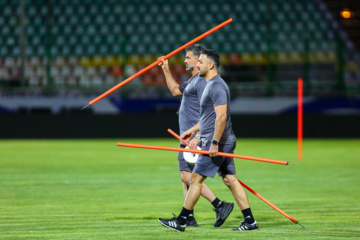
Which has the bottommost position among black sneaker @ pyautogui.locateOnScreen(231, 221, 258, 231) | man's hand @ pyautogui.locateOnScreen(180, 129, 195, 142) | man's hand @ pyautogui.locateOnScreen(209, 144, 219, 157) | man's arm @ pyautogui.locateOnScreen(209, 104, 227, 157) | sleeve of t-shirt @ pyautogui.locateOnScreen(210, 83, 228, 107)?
black sneaker @ pyautogui.locateOnScreen(231, 221, 258, 231)

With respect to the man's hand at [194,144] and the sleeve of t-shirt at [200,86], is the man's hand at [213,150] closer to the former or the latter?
the man's hand at [194,144]

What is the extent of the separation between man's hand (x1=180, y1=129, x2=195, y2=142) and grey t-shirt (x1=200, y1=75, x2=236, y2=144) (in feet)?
1.72

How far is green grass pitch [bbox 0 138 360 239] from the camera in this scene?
25.7 feet

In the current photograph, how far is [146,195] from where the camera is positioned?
11414 millimetres

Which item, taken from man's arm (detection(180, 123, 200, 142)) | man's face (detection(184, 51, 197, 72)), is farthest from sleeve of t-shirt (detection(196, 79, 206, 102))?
man's arm (detection(180, 123, 200, 142))

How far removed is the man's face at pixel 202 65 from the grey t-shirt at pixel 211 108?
13cm

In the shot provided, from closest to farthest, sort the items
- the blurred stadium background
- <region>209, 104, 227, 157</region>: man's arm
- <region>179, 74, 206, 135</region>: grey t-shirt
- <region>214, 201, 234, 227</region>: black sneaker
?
<region>209, 104, 227, 157</region>: man's arm → <region>214, 201, 234, 227</region>: black sneaker → <region>179, 74, 206, 135</region>: grey t-shirt → the blurred stadium background

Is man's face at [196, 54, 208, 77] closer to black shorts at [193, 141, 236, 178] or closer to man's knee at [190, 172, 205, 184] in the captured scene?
black shorts at [193, 141, 236, 178]

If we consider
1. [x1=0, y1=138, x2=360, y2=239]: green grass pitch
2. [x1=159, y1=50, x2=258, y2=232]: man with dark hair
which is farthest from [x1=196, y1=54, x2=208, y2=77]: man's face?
[x1=0, y1=138, x2=360, y2=239]: green grass pitch

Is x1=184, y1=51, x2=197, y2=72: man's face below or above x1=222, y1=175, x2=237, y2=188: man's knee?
above

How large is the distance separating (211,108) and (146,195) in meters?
4.00

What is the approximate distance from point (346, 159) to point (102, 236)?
40.2 feet

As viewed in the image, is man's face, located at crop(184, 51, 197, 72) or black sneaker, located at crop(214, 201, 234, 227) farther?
man's face, located at crop(184, 51, 197, 72)

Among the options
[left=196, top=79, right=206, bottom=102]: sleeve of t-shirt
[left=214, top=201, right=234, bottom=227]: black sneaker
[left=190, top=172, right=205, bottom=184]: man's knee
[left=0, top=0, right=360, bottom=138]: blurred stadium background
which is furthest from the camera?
[left=0, top=0, right=360, bottom=138]: blurred stadium background
